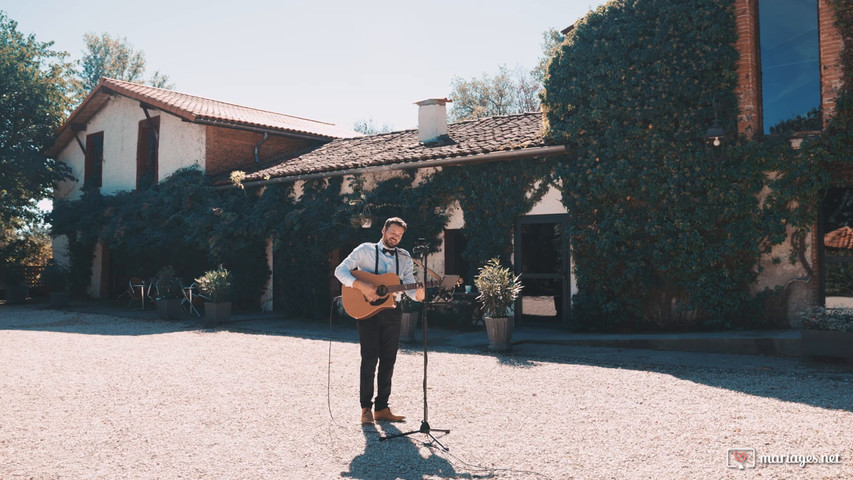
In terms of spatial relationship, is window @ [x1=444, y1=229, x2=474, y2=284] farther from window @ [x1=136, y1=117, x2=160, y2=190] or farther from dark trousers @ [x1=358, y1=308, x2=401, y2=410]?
window @ [x1=136, y1=117, x2=160, y2=190]

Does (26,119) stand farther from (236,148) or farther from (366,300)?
(366,300)

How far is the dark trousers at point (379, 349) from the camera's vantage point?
4.93m

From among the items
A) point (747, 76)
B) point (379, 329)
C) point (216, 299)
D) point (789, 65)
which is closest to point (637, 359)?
point (379, 329)

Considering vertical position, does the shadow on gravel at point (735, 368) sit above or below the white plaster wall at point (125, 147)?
below

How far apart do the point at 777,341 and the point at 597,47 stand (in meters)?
5.54

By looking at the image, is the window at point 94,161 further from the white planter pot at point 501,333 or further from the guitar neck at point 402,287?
the guitar neck at point 402,287

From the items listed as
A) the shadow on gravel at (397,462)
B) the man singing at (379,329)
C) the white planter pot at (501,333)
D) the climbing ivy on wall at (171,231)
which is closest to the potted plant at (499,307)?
the white planter pot at (501,333)

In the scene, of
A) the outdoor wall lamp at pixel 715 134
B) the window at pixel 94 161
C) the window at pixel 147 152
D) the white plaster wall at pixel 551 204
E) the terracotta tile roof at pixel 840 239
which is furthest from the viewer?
the window at pixel 94 161

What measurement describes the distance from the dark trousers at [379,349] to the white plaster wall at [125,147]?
13196mm

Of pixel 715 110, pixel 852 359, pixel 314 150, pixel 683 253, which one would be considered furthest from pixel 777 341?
pixel 314 150

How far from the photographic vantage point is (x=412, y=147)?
1403cm

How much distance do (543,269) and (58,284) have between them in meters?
13.6

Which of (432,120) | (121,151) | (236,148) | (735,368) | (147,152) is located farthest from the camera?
(121,151)

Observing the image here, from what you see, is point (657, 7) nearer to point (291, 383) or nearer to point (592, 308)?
point (592, 308)
